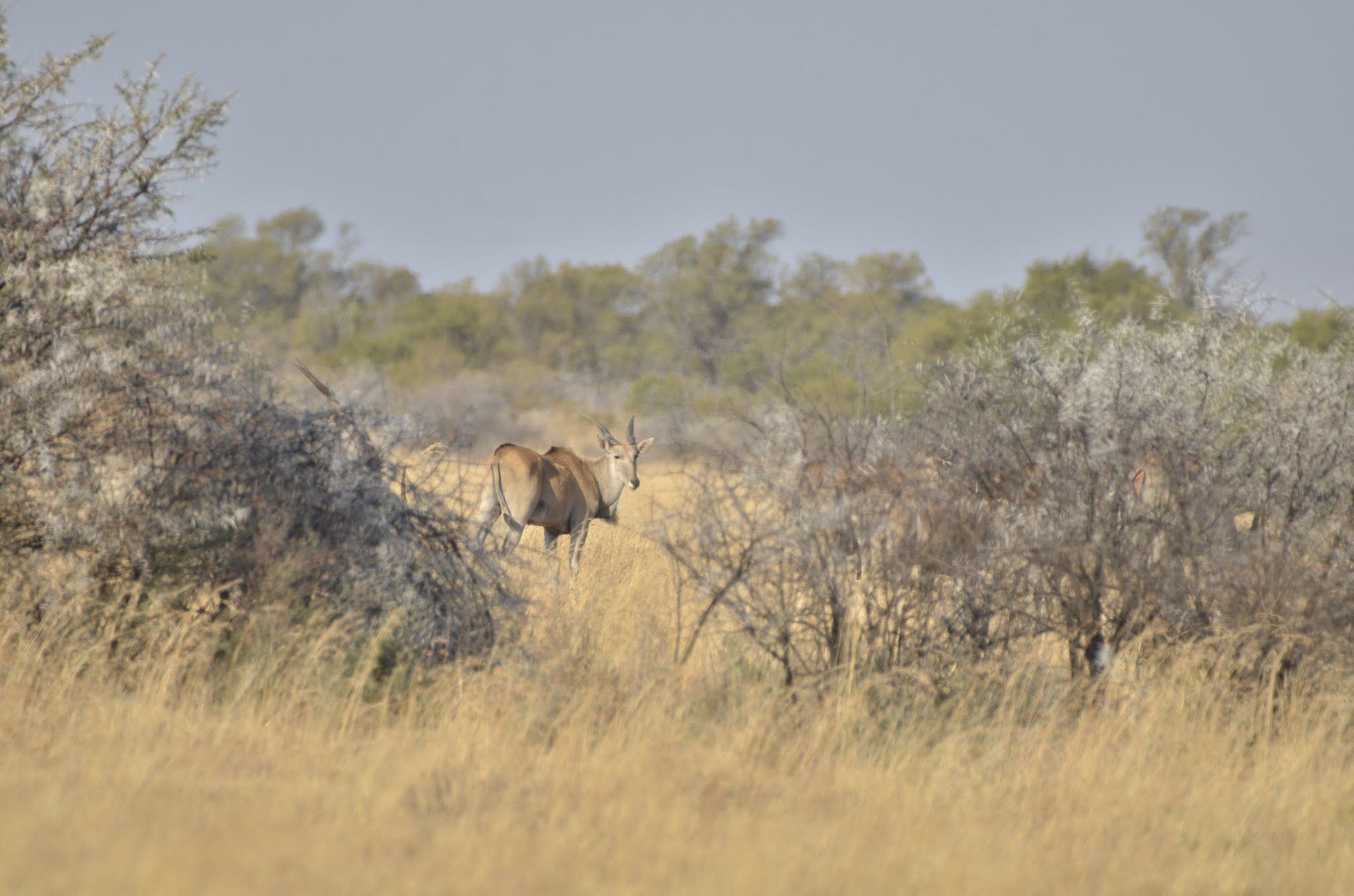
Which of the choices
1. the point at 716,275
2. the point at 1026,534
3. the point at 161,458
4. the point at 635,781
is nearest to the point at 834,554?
the point at 1026,534

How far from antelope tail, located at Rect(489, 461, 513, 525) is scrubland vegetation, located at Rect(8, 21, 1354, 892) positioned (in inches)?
96.3

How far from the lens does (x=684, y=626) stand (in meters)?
7.65

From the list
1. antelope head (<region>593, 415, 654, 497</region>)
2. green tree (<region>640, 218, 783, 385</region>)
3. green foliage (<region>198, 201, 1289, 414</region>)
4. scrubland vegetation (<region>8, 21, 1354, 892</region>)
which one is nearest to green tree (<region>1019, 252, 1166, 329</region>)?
green foliage (<region>198, 201, 1289, 414</region>)

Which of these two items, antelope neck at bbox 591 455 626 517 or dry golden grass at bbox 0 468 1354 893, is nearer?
dry golden grass at bbox 0 468 1354 893

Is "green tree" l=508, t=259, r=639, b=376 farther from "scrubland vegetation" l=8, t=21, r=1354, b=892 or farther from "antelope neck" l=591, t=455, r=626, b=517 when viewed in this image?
"scrubland vegetation" l=8, t=21, r=1354, b=892

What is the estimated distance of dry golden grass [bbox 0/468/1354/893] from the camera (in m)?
4.13

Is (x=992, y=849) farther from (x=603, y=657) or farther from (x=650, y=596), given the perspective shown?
(x=650, y=596)

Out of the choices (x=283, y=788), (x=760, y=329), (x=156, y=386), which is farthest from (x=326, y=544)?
(x=760, y=329)

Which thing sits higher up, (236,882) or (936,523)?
(936,523)

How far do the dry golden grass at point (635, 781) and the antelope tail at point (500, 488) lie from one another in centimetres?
372

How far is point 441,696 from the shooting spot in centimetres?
613

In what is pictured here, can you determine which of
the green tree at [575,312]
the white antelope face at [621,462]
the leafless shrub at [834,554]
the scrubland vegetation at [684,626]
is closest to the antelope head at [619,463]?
the white antelope face at [621,462]

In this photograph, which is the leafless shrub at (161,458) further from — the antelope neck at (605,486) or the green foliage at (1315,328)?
the green foliage at (1315,328)

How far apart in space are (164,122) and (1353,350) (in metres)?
8.32
